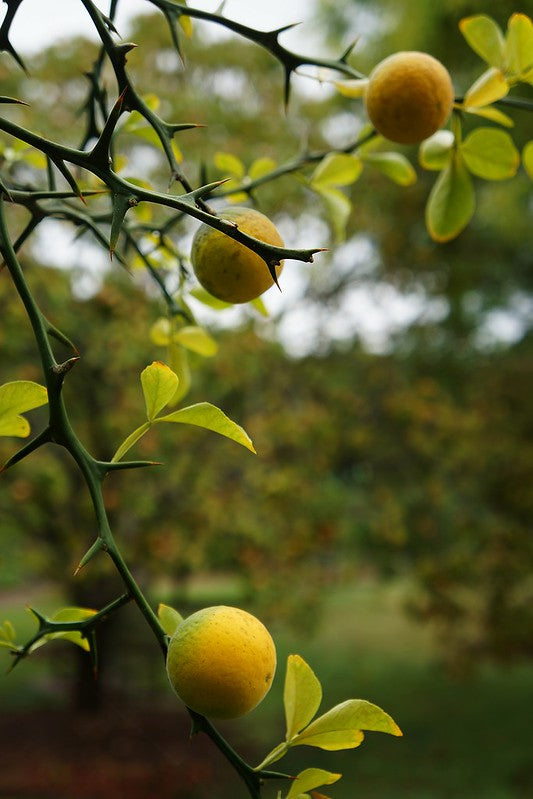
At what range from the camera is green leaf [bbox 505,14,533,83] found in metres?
0.54

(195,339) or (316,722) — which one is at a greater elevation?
(195,339)

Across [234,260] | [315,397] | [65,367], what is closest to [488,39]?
[234,260]

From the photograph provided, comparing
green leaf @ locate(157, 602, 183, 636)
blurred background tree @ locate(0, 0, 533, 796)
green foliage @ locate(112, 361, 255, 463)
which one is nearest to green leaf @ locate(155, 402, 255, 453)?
green foliage @ locate(112, 361, 255, 463)

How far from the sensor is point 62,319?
11.3 feet

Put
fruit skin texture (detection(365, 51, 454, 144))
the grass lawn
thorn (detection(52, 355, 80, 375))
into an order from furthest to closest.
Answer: the grass lawn → fruit skin texture (detection(365, 51, 454, 144)) → thorn (detection(52, 355, 80, 375))

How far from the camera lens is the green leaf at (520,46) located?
54 centimetres

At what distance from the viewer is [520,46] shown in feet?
1.77

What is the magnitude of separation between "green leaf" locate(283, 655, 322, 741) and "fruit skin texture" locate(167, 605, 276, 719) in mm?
17

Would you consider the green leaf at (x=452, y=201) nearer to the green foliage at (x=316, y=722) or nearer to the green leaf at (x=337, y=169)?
the green leaf at (x=337, y=169)

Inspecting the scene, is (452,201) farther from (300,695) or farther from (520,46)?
(300,695)

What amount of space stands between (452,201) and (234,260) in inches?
9.2

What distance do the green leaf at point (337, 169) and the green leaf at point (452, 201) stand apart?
3.9 inches

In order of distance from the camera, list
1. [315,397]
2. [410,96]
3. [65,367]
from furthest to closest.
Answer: [315,397] < [410,96] < [65,367]

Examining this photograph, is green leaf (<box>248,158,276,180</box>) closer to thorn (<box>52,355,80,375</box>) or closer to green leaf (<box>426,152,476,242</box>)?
green leaf (<box>426,152,476,242</box>)
